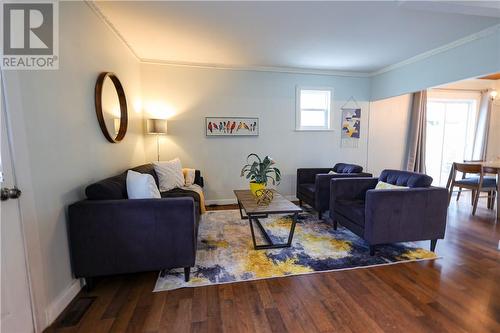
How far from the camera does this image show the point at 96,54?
2309 millimetres

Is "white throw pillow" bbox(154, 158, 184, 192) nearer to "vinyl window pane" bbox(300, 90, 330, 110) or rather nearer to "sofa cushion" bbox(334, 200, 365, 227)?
"sofa cushion" bbox(334, 200, 365, 227)

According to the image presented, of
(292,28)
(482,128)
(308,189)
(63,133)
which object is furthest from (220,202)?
(482,128)

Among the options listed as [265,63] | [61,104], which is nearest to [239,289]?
A: [61,104]

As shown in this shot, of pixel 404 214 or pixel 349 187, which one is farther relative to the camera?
pixel 349 187

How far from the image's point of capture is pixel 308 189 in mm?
3699

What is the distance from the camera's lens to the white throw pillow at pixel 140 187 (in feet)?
6.79

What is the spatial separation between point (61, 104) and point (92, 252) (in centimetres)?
115

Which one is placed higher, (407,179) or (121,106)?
(121,106)

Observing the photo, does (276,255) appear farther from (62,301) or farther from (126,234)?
(62,301)

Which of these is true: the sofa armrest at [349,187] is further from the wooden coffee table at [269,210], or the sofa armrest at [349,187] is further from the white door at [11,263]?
the white door at [11,263]

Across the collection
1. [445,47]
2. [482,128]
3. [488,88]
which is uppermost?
[445,47]

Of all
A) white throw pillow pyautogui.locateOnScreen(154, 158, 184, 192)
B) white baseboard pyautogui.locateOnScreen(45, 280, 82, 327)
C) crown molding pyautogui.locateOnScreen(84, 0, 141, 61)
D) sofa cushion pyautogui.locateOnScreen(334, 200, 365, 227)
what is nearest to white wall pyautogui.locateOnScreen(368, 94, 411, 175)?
sofa cushion pyautogui.locateOnScreen(334, 200, 365, 227)

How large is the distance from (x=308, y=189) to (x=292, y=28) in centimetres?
228

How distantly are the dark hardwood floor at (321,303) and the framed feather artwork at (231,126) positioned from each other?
2661mm
